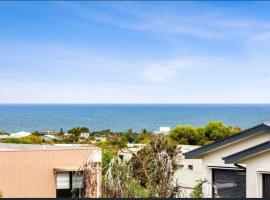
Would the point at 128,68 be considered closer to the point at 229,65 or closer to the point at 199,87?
the point at 199,87

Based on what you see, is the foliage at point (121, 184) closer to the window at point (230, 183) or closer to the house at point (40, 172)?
the window at point (230, 183)

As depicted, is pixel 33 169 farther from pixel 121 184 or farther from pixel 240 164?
pixel 121 184

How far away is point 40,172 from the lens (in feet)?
51.7

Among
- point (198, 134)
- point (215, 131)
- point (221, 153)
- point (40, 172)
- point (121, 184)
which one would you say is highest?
point (215, 131)

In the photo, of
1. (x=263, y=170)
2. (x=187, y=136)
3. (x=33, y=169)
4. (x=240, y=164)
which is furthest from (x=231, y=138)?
(x=187, y=136)

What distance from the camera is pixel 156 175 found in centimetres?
588

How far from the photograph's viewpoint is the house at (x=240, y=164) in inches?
291

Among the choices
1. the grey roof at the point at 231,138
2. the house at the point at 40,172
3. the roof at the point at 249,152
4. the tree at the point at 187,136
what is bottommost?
the house at the point at 40,172

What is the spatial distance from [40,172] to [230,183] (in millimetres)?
8781

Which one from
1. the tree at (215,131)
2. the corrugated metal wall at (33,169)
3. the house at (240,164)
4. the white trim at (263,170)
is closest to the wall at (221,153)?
the house at (240,164)

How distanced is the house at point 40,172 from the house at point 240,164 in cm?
655

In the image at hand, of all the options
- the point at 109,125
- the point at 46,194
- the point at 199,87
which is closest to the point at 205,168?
the point at 46,194

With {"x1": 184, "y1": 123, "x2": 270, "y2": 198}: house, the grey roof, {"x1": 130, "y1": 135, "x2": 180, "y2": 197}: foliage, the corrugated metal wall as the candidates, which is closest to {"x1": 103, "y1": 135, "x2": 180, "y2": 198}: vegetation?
{"x1": 130, "y1": 135, "x2": 180, "y2": 197}: foliage

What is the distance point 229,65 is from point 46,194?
171 feet
